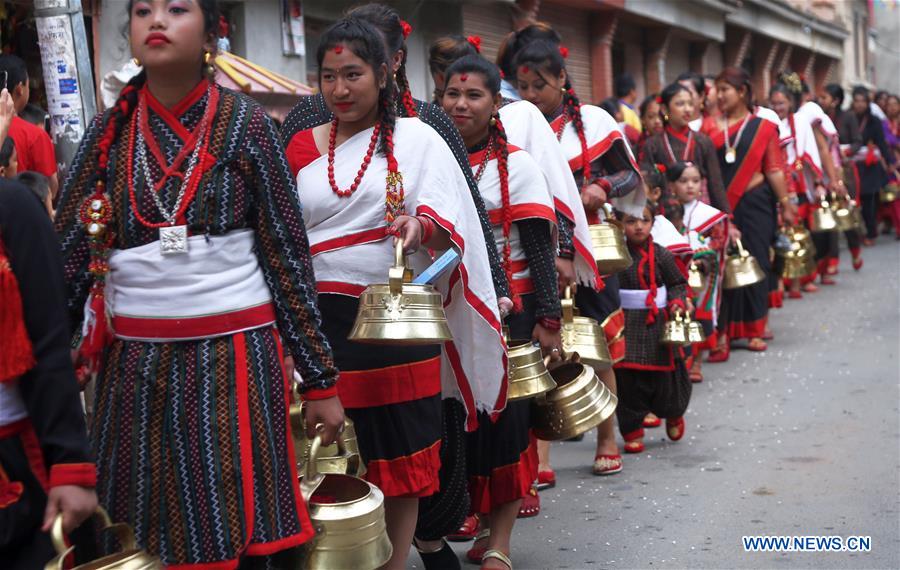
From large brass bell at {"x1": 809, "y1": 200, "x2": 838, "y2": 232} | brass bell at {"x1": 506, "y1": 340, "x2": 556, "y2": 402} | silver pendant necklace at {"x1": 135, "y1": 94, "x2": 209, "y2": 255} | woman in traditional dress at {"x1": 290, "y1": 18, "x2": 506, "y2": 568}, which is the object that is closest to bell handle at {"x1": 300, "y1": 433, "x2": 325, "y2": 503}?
silver pendant necklace at {"x1": 135, "y1": 94, "x2": 209, "y2": 255}

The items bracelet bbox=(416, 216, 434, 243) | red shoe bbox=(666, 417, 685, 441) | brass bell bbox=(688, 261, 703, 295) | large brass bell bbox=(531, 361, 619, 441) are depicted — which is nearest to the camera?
bracelet bbox=(416, 216, 434, 243)

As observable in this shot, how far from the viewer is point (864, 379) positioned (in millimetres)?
9164

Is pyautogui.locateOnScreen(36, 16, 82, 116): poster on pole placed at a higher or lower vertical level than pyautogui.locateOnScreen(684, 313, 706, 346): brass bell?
higher

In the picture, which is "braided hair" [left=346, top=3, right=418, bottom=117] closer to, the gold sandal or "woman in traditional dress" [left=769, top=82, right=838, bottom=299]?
the gold sandal

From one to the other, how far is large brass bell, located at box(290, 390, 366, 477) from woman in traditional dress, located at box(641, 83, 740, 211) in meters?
5.82

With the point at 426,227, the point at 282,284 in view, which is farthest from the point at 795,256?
the point at 282,284

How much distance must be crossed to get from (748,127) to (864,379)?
2.32 meters

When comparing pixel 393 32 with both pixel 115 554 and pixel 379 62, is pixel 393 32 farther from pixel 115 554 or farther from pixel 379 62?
pixel 115 554

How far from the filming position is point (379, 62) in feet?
13.9

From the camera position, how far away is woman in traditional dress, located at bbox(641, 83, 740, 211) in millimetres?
9672

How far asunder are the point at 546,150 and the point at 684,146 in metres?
4.46

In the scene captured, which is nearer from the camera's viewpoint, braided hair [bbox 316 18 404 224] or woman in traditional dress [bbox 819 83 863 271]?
braided hair [bbox 316 18 404 224]

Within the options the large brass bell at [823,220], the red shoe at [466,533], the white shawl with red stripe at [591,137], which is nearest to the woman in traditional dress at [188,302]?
the red shoe at [466,533]

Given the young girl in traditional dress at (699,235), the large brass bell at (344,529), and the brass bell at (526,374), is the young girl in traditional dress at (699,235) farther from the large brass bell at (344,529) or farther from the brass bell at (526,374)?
the large brass bell at (344,529)
